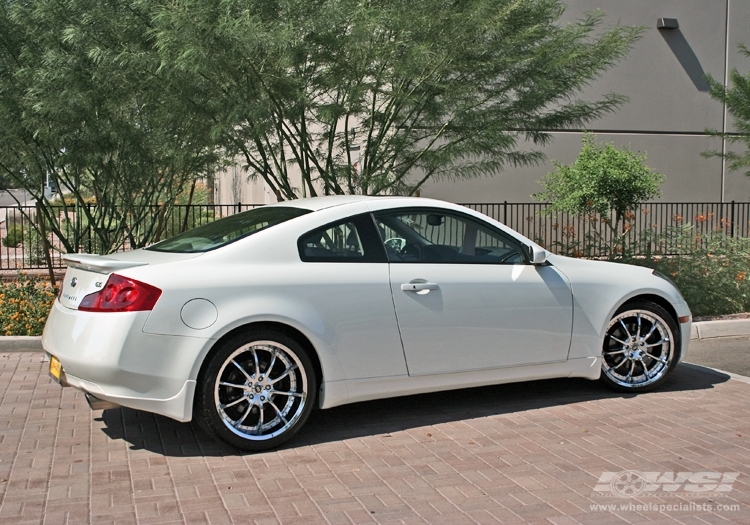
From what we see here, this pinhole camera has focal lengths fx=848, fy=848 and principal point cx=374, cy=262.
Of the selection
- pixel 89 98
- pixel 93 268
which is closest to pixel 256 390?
pixel 93 268

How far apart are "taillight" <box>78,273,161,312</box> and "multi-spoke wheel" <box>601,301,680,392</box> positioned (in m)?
3.55

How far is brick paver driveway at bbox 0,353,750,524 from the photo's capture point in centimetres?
438

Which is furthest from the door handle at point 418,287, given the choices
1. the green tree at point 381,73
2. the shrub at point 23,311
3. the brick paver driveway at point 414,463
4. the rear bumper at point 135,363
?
the shrub at point 23,311

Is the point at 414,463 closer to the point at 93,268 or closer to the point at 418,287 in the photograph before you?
the point at 418,287

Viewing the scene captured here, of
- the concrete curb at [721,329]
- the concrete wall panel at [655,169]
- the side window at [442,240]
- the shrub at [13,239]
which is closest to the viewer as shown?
the side window at [442,240]

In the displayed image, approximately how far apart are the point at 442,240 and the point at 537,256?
2.31 feet

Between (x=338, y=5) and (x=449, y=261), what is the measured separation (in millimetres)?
3980

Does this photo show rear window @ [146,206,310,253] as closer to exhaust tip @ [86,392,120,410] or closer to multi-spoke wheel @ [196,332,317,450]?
multi-spoke wheel @ [196,332,317,450]

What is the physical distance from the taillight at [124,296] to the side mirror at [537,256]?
2.72 metres

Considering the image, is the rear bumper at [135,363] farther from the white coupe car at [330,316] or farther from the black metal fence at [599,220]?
the black metal fence at [599,220]

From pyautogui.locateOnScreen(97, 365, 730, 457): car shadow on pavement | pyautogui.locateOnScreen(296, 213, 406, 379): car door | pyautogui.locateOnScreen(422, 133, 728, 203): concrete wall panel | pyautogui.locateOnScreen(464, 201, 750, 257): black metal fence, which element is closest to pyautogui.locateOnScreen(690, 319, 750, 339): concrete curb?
pyautogui.locateOnScreen(97, 365, 730, 457): car shadow on pavement

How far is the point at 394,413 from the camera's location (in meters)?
6.35

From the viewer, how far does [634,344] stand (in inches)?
266

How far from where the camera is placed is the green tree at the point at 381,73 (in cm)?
859
